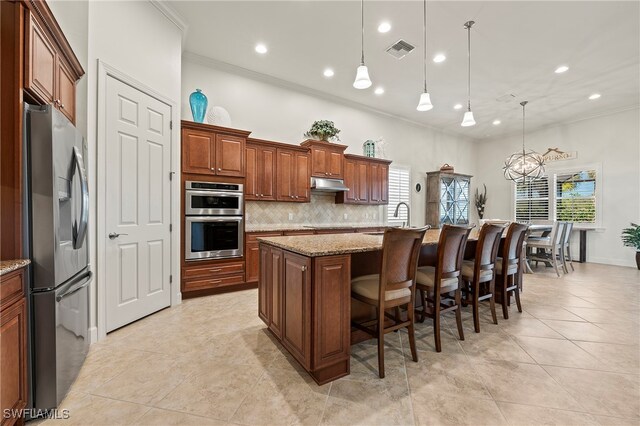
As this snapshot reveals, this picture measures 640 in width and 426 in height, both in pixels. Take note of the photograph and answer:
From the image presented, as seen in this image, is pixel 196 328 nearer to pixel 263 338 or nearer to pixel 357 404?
pixel 263 338

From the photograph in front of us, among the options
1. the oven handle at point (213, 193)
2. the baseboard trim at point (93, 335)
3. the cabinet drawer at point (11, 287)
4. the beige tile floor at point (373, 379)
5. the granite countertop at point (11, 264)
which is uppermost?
the oven handle at point (213, 193)

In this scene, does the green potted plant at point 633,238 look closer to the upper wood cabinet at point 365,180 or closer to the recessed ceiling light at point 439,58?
A: the upper wood cabinet at point 365,180

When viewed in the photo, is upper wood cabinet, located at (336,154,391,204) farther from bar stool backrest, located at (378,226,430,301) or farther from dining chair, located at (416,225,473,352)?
bar stool backrest, located at (378,226,430,301)

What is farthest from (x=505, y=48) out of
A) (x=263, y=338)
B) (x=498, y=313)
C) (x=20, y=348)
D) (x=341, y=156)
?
(x=20, y=348)

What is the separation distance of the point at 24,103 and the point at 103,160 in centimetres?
101

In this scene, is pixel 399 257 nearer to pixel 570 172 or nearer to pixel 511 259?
pixel 511 259

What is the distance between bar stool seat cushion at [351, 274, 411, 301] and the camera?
187cm

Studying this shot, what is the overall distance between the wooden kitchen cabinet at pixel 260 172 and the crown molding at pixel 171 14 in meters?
1.55

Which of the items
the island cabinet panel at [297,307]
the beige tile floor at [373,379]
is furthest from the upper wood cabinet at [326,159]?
the island cabinet panel at [297,307]

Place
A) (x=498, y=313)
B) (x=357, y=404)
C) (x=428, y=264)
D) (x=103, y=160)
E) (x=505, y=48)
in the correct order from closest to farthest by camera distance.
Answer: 1. (x=357, y=404)
2. (x=103, y=160)
3. (x=428, y=264)
4. (x=498, y=313)
5. (x=505, y=48)

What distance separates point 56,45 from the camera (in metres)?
1.77

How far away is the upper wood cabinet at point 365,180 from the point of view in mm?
5129

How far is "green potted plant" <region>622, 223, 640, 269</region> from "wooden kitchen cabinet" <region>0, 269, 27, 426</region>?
8.55 m

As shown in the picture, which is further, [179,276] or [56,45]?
[179,276]
